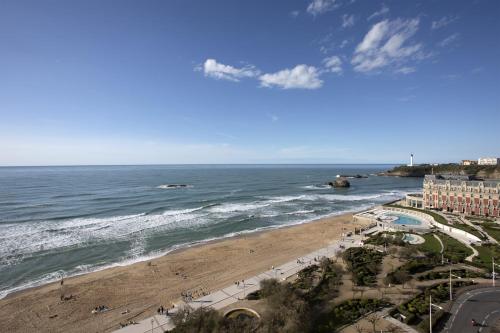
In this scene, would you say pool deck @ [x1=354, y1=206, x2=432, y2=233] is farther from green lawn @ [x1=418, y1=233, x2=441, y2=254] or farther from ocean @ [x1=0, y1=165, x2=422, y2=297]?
ocean @ [x1=0, y1=165, x2=422, y2=297]

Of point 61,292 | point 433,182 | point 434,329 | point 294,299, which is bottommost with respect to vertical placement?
point 61,292

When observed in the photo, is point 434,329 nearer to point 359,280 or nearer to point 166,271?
point 359,280

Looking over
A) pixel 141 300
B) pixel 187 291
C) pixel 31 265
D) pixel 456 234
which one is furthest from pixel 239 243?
pixel 456 234

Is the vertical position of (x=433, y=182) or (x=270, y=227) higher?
(x=433, y=182)

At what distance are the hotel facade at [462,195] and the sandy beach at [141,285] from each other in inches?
1448

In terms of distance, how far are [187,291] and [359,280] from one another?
21.8 meters

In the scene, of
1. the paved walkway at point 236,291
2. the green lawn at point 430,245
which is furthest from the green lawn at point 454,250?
the paved walkway at point 236,291

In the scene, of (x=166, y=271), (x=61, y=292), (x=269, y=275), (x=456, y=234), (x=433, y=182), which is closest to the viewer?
(x=61, y=292)

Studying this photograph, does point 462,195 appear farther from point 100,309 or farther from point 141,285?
point 100,309

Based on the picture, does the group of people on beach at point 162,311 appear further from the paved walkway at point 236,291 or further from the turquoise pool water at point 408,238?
the turquoise pool water at point 408,238

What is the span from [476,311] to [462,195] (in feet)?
170

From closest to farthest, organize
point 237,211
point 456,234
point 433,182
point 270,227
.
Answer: point 456,234 < point 270,227 < point 433,182 < point 237,211

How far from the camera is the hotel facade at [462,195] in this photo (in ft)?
202

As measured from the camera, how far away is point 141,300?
32.5 metres
